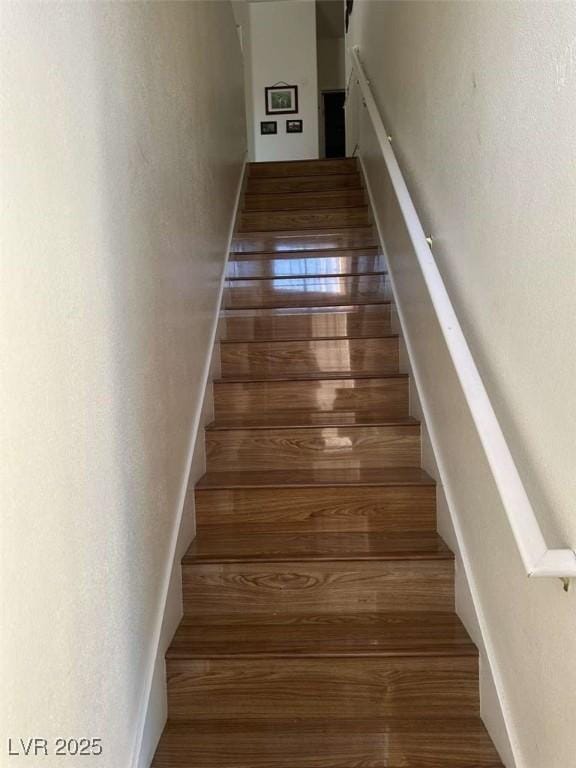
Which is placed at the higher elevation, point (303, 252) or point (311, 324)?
point (303, 252)

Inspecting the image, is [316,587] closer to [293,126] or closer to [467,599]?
[467,599]

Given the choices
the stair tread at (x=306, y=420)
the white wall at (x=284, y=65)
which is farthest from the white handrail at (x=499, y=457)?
the white wall at (x=284, y=65)

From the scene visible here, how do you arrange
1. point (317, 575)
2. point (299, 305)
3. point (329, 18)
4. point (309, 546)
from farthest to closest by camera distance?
1. point (329, 18)
2. point (299, 305)
3. point (309, 546)
4. point (317, 575)

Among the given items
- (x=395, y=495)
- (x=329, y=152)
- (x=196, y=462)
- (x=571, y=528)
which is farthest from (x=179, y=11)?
(x=329, y=152)

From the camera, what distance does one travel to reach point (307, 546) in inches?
72.7

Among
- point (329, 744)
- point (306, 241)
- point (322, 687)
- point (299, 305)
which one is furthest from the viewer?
point (306, 241)

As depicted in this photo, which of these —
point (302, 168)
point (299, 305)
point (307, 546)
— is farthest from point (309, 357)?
point (302, 168)

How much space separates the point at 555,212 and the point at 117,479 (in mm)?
982

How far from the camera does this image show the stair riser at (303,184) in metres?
4.16

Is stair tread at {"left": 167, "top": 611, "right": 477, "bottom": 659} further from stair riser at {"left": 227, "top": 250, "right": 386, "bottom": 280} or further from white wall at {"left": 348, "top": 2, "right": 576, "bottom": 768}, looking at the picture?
stair riser at {"left": 227, "top": 250, "right": 386, "bottom": 280}

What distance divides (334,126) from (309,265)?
5384 millimetres

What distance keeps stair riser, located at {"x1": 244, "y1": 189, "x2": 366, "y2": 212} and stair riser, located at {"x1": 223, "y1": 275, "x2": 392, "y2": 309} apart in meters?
0.98

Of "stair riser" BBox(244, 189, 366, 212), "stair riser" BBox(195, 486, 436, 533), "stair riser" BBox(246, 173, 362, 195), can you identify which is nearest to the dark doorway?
"stair riser" BBox(246, 173, 362, 195)

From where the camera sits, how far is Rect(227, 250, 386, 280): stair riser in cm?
321
